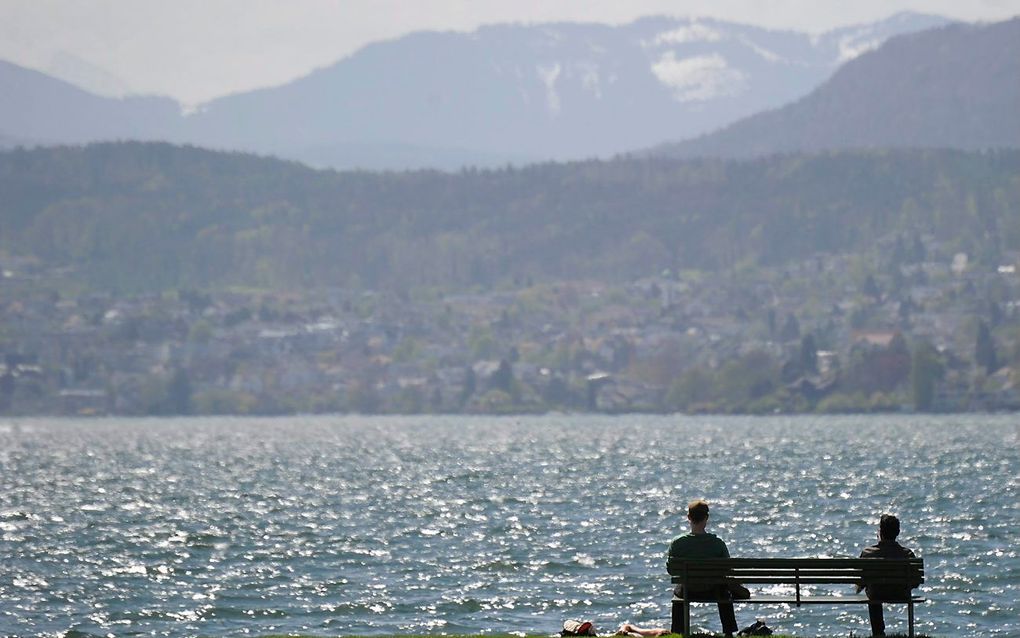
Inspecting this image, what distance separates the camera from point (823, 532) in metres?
56.8

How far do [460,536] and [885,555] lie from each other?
3039 centimetres

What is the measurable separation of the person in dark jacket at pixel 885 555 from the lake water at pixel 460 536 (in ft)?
24.3

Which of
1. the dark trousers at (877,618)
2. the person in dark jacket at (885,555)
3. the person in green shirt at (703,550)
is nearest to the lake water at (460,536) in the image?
the dark trousers at (877,618)

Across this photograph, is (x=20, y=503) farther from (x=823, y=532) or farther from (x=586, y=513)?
(x=823, y=532)

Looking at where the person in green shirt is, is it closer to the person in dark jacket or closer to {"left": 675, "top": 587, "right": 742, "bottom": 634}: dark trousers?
{"left": 675, "top": 587, "right": 742, "bottom": 634}: dark trousers

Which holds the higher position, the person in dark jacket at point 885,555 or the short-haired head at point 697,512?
the short-haired head at point 697,512

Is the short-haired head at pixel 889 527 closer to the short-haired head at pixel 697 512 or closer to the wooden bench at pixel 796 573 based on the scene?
the wooden bench at pixel 796 573

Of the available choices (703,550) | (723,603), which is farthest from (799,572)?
(703,550)

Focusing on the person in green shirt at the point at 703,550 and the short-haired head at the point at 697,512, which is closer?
the short-haired head at the point at 697,512

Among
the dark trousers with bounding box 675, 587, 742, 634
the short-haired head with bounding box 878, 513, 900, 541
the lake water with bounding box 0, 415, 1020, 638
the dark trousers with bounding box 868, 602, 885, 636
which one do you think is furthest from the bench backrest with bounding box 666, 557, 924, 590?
the lake water with bounding box 0, 415, 1020, 638

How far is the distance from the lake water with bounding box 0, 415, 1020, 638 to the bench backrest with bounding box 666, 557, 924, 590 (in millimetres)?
8329

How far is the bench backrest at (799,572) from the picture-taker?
2805cm

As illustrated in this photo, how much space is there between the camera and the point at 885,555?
94.4 feet

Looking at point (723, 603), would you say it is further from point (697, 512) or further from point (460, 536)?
point (460, 536)
